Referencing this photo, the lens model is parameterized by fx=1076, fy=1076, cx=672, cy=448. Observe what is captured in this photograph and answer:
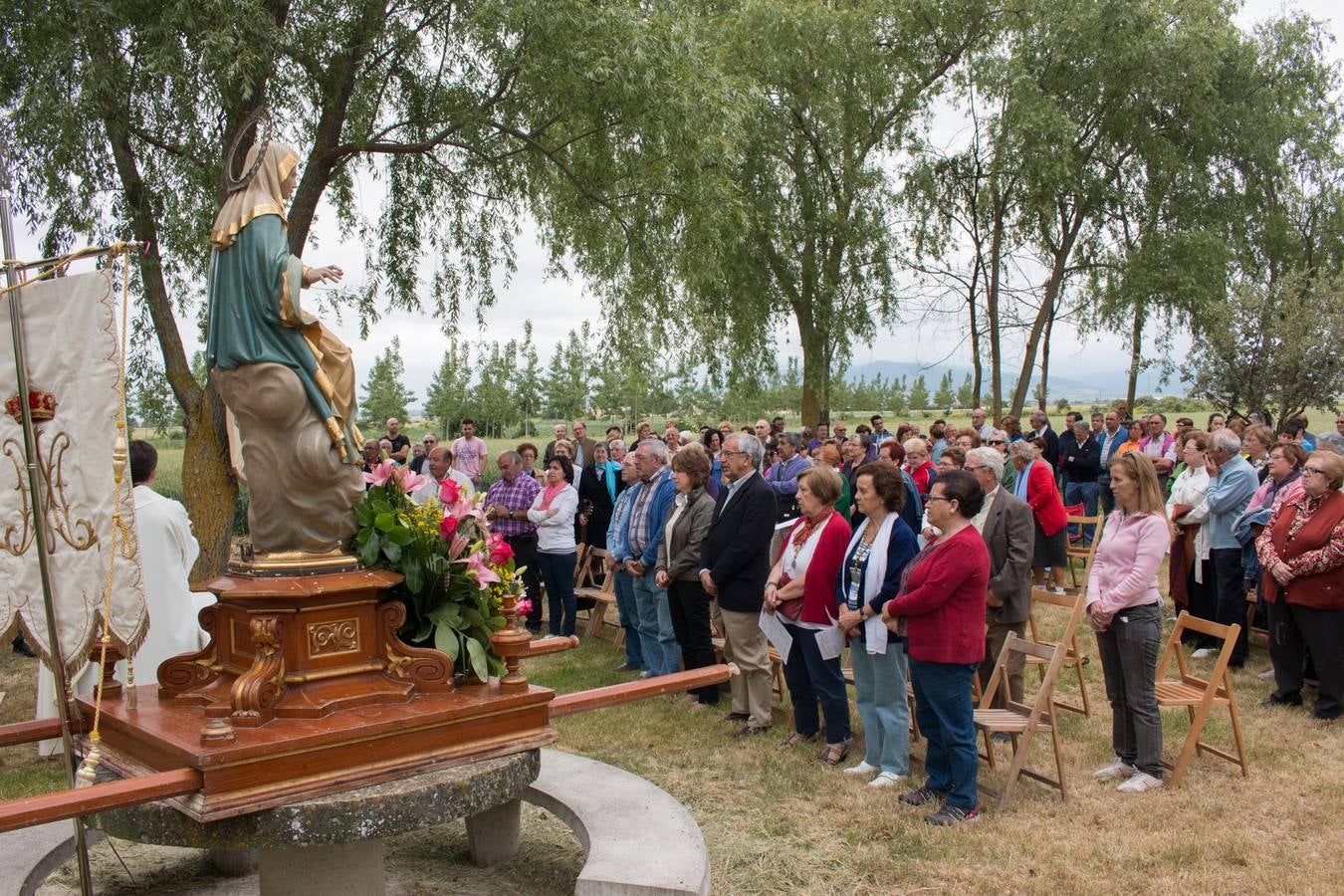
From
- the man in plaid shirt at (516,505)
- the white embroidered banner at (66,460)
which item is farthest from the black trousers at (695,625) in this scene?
the white embroidered banner at (66,460)

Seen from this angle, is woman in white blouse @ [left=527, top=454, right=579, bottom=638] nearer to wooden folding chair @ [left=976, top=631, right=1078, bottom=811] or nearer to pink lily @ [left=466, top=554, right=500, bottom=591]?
wooden folding chair @ [left=976, top=631, right=1078, bottom=811]

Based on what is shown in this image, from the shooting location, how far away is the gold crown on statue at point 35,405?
371 centimetres

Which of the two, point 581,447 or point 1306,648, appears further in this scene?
point 581,447

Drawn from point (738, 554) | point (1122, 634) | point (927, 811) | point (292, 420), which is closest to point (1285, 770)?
point (1122, 634)

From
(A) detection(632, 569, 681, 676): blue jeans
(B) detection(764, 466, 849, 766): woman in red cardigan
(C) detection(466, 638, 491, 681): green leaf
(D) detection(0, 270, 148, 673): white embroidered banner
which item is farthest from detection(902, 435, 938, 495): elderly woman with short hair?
(D) detection(0, 270, 148, 673): white embroidered banner

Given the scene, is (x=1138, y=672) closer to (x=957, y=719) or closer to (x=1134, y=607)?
(x=1134, y=607)

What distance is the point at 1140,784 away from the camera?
6688 millimetres

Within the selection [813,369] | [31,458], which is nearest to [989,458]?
[31,458]

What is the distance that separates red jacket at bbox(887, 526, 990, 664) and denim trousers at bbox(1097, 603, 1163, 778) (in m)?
1.03

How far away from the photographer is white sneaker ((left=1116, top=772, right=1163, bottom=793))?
6.66 m

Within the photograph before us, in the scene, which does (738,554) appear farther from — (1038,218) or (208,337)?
(1038,218)

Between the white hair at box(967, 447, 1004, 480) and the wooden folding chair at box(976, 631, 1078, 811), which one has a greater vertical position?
the white hair at box(967, 447, 1004, 480)

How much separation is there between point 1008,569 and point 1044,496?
3.14 meters

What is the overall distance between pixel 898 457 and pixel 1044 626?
2.36 m
